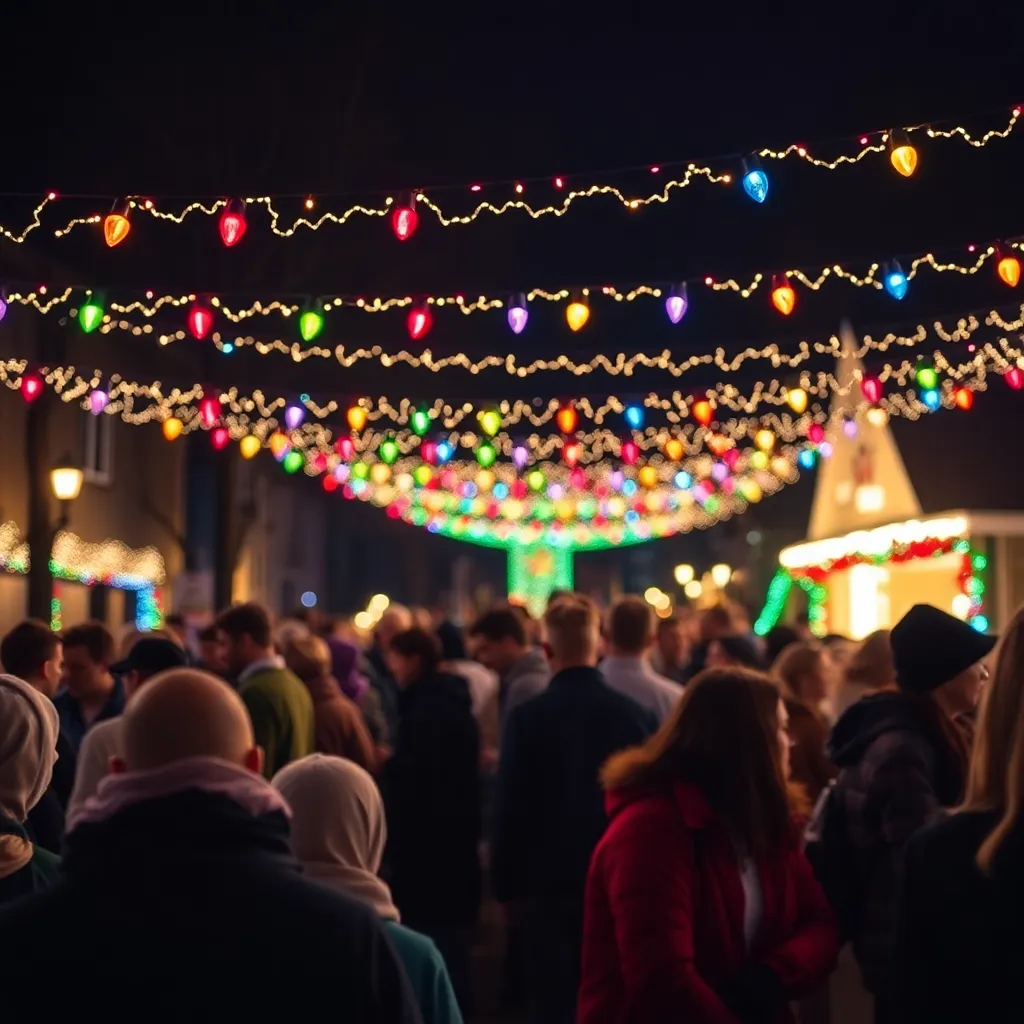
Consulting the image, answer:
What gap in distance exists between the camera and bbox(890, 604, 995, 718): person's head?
16.9ft

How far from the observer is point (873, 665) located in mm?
7215

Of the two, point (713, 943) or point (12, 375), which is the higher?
point (12, 375)

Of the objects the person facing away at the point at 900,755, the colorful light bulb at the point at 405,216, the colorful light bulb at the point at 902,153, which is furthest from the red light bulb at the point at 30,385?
the person facing away at the point at 900,755

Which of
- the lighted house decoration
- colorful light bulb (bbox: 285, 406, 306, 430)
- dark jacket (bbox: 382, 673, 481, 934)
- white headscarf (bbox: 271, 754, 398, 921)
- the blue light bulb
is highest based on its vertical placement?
the blue light bulb

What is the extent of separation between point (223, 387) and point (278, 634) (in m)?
15.2

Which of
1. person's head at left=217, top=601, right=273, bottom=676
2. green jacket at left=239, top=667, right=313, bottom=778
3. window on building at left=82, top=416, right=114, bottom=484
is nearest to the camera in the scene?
green jacket at left=239, top=667, right=313, bottom=778

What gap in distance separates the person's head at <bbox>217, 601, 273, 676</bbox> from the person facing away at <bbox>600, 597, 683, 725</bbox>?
1.73 m

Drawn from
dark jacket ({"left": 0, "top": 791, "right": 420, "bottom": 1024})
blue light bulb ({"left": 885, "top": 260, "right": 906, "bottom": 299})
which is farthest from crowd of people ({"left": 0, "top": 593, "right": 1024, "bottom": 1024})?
blue light bulb ({"left": 885, "top": 260, "right": 906, "bottom": 299})

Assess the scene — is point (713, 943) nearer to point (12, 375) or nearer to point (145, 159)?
point (12, 375)

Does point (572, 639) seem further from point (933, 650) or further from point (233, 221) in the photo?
point (233, 221)

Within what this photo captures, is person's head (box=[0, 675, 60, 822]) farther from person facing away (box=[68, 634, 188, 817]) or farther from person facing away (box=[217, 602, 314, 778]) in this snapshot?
person facing away (box=[217, 602, 314, 778])

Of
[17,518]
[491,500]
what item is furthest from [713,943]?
[491,500]

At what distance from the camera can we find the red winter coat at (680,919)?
400 centimetres

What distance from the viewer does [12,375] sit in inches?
795
